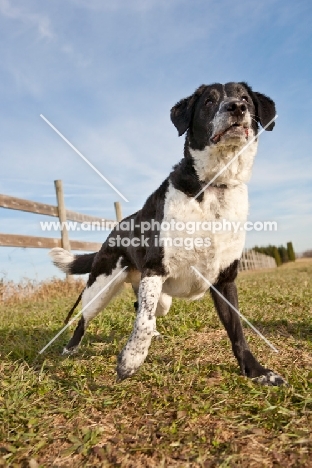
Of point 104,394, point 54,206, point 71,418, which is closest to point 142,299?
point 104,394

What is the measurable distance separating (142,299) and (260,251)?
135 feet

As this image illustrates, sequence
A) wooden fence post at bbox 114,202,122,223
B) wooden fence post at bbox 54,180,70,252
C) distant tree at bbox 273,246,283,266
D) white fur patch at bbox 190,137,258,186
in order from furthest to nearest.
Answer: distant tree at bbox 273,246,283,266, wooden fence post at bbox 114,202,122,223, wooden fence post at bbox 54,180,70,252, white fur patch at bbox 190,137,258,186

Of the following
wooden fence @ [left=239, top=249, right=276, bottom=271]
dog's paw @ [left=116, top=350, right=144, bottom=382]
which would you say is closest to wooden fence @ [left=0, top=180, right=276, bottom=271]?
dog's paw @ [left=116, top=350, right=144, bottom=382]

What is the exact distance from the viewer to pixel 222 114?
10.7 feet

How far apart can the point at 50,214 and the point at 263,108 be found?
8.29m

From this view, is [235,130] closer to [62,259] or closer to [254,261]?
[62,259]

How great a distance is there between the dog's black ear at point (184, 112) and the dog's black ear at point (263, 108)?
17.4 inches

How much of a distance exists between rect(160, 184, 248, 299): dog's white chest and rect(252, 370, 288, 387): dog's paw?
0.80 m

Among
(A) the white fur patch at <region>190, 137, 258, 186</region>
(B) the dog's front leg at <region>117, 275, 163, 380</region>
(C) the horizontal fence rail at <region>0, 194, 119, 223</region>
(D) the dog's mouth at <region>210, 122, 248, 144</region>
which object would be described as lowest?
(B) the dog's front leg at <region>117, 275, 163, 380</region>

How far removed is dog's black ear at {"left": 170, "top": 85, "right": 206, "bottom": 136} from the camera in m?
3.65

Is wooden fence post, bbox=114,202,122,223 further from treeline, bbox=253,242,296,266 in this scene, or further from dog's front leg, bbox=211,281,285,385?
treeline, bbox=253,242,296,266

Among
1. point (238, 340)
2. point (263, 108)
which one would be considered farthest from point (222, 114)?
point (238, 340)

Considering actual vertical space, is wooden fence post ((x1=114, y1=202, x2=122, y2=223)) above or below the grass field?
above

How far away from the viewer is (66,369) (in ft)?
11.8
